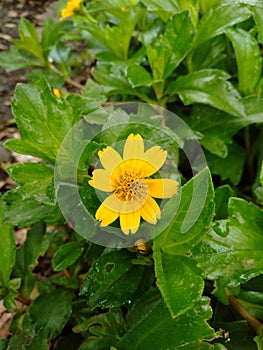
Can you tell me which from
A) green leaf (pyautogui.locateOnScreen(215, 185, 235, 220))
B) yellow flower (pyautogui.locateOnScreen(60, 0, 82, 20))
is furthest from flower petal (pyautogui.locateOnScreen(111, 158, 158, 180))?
yellow flower (pyautogui.locateOnScreen(60, 0, 82, 20))

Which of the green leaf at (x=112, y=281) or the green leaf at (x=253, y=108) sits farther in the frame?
the green leaf at (x=253, y=108)

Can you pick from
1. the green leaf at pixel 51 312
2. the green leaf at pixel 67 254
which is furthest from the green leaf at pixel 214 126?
the green leaf at pixel 51 312

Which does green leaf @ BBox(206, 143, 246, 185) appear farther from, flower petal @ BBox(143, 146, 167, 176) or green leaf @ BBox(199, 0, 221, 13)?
flower petal @ BBox(143, 146, 167, 176)

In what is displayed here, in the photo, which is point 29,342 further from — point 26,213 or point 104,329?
point 26,213

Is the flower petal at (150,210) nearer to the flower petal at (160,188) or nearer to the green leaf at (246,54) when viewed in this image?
the flower petal at (160,188)

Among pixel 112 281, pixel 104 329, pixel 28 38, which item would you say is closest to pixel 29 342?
pixel 104 329
